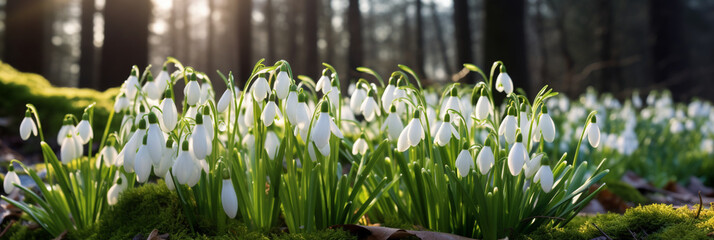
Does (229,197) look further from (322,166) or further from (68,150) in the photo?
(68,150)

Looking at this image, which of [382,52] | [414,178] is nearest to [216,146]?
[414,178]

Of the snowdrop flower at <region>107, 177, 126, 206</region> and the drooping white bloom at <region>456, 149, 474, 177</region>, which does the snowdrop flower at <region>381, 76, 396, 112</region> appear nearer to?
the drooping white bloom at <region>456, 149, 474, 177</region>

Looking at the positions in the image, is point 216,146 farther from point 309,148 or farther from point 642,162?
point 642,162

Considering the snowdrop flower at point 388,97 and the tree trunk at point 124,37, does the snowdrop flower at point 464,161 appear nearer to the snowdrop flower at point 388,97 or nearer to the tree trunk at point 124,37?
the snowdrop flower at point 388,97

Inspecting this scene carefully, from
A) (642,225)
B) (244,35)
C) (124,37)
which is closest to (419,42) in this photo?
(244,35)

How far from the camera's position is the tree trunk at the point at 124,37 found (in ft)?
21.3

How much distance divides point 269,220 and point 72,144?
0.78 m

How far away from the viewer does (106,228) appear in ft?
6.77

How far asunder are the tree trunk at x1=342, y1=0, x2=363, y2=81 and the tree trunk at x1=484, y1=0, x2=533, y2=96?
5.28m

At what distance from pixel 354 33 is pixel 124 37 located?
5620mm

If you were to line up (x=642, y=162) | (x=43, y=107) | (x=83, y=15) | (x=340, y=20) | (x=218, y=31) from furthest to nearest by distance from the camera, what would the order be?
(x=218, y=31)
(x=340, y=20)
(x=83, y=15)
(x=642, y=162)
(x=43, y=107)

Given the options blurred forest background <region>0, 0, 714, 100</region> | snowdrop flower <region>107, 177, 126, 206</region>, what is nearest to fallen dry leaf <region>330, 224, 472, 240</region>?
snowdrop flower <region>107, 177, 126, 206</region>

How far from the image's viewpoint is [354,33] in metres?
11.3

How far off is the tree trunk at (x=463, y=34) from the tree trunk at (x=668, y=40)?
4.53 metres
